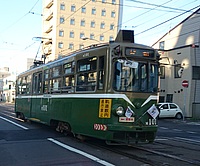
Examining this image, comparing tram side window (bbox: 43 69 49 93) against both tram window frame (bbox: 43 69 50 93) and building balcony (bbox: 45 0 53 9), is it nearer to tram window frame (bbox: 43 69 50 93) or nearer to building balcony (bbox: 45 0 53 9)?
tram window frame (bbox: 43 69 50 93)

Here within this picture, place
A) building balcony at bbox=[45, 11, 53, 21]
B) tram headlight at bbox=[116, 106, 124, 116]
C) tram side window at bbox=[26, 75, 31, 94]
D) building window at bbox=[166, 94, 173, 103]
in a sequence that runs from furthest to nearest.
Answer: building balcony at bbox=[45, 11, 53, 21] < building window at bbox=[166, 94, 173, 103] < tram side window at bbox=[26, 75, 31, 94] < tram headlight at bbox=[116, 106, 124, 116]

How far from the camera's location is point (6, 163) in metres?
7.51

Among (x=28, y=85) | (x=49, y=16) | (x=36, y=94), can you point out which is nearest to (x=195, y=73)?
(x=28, y=85)

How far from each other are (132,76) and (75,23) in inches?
2459

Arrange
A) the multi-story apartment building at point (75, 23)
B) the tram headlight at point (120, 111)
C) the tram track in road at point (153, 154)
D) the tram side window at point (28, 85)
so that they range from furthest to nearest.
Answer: the multi-story apartment building at point (75, 23)
the tram side window at point (28, 85)
the tram headlight at point (120, 111)
the tram track in road at point (153, 154)

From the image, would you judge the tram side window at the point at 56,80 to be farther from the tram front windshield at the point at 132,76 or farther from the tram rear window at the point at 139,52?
the tram rear window at the point at 139,52

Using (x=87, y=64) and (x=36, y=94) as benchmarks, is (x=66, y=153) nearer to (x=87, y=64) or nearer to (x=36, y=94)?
(x=87, y=64)

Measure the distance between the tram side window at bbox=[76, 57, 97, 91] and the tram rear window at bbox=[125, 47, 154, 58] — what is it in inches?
43.4

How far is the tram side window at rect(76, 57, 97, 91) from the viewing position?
9.63 meters

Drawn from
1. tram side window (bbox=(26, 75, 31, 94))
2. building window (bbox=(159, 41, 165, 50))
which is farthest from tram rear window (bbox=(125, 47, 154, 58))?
building window (bbox=(159, 41, 165, 50))

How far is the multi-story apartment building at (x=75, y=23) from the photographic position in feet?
219

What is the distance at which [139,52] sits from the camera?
30.6ft

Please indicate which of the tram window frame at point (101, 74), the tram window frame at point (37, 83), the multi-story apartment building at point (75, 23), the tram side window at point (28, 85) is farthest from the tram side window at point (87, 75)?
the multi-story apartment building at point (75, 23)

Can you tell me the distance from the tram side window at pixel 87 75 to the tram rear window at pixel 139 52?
1102 mm
